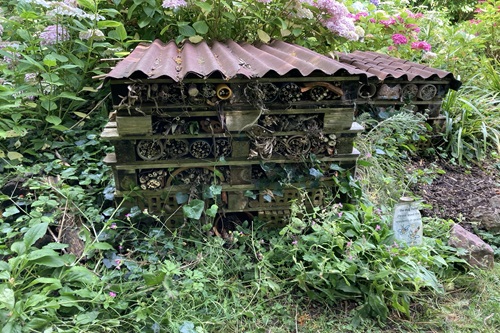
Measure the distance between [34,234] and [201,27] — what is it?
77.6 inches

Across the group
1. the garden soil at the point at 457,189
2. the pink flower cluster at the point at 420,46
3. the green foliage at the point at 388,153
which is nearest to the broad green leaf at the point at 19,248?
the green foliage at the point at 388,153

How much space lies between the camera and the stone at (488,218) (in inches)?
102

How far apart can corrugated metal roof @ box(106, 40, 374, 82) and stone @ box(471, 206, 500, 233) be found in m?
1.53

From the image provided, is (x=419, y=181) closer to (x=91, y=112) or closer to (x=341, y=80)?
(x=341, y=80)

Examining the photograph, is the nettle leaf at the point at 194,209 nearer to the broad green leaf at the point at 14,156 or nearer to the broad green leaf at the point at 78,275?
the broad green leaf at the point at 78,275

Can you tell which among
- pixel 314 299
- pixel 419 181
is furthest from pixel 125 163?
pixel 419 181

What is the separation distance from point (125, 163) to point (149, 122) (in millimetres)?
307

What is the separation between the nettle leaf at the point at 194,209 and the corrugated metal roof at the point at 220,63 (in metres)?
0.73

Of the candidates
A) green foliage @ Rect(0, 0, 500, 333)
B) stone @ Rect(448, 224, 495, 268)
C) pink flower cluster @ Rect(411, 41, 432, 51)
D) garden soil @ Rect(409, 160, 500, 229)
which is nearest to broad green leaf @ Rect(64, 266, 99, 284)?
green foliage @ Rect(0, 0, 500, 333)

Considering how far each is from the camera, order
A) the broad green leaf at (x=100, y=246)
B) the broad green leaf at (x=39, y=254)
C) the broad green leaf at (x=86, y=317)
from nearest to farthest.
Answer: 1. the broad green leaf at (x=86, y=317)
2. the broad green leaf at (x=39, y=254)
3. the broad green leaf at (x=100, y=246)

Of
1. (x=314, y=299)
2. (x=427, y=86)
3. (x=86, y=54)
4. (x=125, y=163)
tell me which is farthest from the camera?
(x=427, y=86)

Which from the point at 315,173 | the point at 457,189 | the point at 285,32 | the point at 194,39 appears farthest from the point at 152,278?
the point at 457,189

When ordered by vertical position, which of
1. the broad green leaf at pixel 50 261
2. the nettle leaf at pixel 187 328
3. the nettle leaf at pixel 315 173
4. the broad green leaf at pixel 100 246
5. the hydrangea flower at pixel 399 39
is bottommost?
the nettle leaf at pixel 187 328

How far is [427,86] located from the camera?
3266 millimetres
